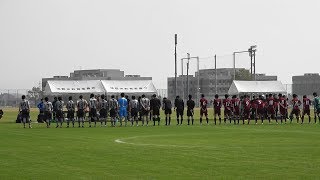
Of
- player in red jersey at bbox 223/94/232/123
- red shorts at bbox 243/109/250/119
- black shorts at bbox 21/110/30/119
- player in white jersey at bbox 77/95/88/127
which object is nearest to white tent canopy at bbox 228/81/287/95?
red shorts at bbox 243/109/250/119

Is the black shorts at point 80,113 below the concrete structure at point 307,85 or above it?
below

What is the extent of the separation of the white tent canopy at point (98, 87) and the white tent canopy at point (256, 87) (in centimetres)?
696

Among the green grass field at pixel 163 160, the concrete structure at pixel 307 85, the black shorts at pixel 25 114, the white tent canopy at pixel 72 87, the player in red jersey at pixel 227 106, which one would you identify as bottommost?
the green grass field at pixel 163 160

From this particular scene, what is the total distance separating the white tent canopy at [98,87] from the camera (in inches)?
2185

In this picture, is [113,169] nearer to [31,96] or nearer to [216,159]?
[216,159]

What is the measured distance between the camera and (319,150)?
19.6m

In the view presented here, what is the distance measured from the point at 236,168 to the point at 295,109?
29437mm

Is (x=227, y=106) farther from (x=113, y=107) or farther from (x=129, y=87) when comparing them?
(x=129, y=87)

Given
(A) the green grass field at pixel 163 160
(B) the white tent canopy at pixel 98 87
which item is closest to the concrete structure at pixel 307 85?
(B) the white tent canopy at pixel 98 87

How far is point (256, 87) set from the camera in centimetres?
5825

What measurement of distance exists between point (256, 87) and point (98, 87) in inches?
539

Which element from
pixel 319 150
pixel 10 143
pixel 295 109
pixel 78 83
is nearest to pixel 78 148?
pixel 10 143

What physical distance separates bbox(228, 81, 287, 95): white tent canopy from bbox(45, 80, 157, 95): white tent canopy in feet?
22.8

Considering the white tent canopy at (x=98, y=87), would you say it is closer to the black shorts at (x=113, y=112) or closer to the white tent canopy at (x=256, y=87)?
the white tent canopy at (x=256, y=87)
